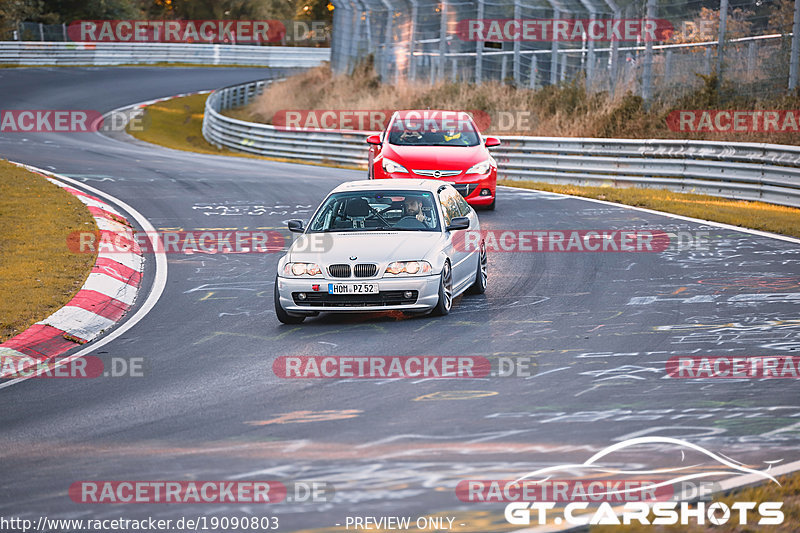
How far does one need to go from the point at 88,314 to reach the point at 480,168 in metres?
8.95

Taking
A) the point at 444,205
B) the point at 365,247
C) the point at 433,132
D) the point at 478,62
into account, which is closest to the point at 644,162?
the point at 433,132

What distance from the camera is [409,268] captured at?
10367 millimetres

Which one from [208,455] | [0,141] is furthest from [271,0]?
[208,455]

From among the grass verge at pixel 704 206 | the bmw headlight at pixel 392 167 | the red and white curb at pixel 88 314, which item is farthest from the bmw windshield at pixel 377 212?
the grass verge at pixel 704 206

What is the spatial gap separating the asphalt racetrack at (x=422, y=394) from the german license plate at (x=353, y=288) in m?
0.37

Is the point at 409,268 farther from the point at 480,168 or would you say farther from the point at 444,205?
the point at 480,168

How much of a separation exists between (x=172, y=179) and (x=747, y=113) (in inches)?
511

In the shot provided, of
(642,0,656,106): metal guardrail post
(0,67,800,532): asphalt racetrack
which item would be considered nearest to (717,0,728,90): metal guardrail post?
(642,0,656,106): metal guardrail post

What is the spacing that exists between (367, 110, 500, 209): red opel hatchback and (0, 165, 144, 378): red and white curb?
5009 mm

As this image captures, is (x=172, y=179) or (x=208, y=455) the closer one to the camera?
(x=208, y=455)

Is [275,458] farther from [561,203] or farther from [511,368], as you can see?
[561,203]

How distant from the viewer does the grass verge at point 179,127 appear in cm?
3581

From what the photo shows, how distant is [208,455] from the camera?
646 cm

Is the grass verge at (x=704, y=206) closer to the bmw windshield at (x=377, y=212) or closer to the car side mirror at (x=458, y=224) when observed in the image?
the car side mirror at (x=458, y=224)
